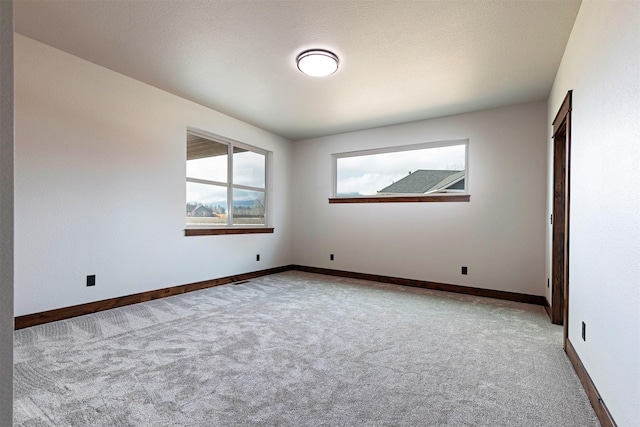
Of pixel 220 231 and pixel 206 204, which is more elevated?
pixel 206 204

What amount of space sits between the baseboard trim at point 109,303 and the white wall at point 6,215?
292cm

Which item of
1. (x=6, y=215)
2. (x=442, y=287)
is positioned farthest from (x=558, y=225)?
(x=6, y=215)

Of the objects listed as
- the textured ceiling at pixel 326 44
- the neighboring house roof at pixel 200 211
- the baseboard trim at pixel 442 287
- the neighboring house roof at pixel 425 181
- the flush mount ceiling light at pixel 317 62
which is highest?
the textured ceiling at pixel 326 44

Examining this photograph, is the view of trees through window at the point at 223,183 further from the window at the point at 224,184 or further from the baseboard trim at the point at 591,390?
the baseboard trim at the point at 591,390

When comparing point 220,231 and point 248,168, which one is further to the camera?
point 248,168

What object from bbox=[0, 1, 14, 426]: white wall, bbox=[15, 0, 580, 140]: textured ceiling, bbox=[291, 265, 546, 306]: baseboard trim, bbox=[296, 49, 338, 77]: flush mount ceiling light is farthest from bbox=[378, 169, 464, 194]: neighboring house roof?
bbox=[0, 1, 14, 426]: white wall

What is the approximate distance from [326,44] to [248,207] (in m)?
3.28

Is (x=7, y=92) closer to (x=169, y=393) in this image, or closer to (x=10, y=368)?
(x=10, y=368)

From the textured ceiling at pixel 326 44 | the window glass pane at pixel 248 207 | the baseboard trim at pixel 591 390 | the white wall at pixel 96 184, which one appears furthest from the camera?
the window glass pane at pixel 248 207

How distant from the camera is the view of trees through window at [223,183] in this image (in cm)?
449

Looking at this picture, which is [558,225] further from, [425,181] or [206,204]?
[206,204]

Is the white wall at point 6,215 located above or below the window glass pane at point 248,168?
below

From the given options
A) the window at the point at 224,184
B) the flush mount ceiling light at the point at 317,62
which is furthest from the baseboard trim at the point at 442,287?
the flush mount ceiling light at the point at 317,62

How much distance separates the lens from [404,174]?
16.6 ft
